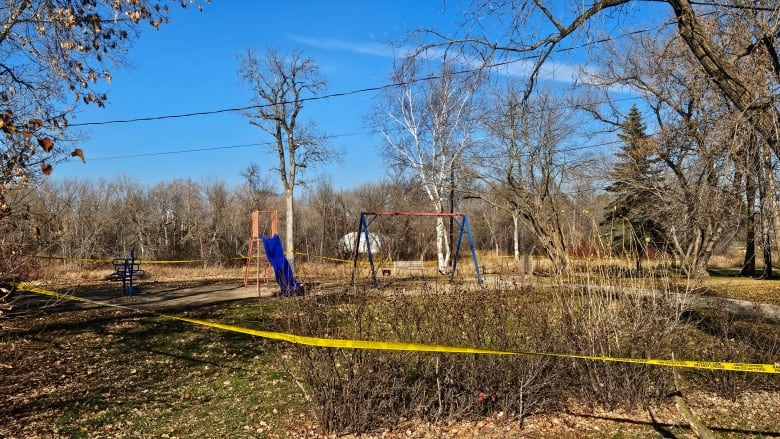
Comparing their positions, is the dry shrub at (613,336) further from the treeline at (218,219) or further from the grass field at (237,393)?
the treeline at (218,219)

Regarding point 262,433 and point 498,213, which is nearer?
point 262,433

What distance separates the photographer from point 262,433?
502 cm

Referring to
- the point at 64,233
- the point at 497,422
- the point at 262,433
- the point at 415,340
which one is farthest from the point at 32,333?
the point at 497,422

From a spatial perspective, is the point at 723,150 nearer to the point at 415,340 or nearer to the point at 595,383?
the point at 595,383

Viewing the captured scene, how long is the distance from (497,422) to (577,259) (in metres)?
1.88

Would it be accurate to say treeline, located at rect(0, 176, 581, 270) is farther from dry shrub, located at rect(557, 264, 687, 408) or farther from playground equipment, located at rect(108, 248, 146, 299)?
dry shrub, located at rect(557, 264, 687, 408)

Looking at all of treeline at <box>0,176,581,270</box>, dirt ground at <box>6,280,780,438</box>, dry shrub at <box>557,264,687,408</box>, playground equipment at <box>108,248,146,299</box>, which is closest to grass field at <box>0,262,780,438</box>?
dirt ground at <box>6,280,780,438</box>

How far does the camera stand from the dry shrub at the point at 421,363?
4629 mm

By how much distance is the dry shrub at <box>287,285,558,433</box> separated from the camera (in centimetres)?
463

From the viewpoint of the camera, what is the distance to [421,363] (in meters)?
4.85

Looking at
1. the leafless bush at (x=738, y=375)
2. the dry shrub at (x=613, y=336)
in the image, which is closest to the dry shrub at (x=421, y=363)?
the dry shrub at (x=613, y=336)

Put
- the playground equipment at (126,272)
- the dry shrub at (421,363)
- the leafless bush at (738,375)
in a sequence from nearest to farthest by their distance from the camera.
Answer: the dry shrub at (421,363) < the leafless bush at (738,375) < the playground equipment at (126,272)

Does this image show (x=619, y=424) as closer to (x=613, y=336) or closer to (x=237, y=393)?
(x=613, y=336)

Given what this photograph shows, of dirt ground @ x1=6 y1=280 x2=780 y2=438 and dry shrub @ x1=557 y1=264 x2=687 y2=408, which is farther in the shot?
dry shrub @ x1=557 y1=264 x2=687 y2=408
